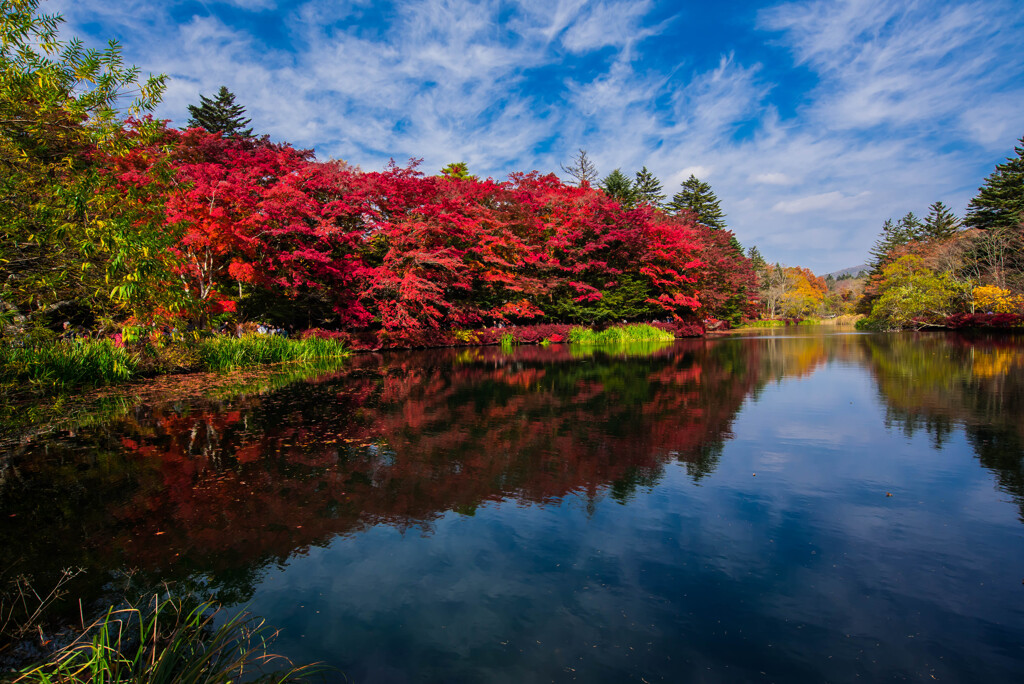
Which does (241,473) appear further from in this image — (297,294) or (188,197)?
(297,294)

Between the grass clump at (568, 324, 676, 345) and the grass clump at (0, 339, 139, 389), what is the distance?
63.2ft

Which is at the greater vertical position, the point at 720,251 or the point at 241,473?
the point at 720,251

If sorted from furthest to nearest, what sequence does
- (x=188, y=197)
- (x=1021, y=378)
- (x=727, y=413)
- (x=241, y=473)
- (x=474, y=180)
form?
1. (x=474, y=180)
2. (x=188, y=197)
3. (x=1021, y=378)
4. (x=727, y=413)
5. (x=241, y=473)

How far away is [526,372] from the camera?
42.3ft

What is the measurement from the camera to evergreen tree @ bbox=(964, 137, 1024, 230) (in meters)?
32.2

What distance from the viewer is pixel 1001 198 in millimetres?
33375

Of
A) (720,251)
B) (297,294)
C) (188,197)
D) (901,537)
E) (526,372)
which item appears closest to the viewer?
(901,537)

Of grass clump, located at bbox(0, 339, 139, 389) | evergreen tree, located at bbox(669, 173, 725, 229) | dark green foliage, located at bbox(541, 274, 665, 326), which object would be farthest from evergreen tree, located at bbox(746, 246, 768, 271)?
grass clump, located at bbox(0, 339, 139, 389)

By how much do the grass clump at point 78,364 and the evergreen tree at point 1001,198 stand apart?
155 ft

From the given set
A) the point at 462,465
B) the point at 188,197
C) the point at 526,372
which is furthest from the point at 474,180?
the point at 462,465

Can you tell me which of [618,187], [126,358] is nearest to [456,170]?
[618,187]

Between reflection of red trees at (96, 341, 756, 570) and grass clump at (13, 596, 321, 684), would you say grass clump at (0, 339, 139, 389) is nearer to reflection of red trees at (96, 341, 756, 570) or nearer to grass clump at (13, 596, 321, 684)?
reflection of red trees at (96, 341, 756, 570)

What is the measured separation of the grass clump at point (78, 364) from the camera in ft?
27.9

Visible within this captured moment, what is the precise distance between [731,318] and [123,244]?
43844 mm
